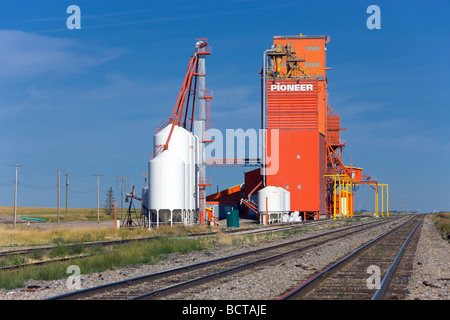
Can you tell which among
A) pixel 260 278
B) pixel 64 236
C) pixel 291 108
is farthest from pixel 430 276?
pixel 291 108

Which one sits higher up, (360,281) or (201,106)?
(201,106)

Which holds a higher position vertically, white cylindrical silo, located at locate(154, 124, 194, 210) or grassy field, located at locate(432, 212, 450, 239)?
white cylindrical silo, located at locate(154, 124, 194, 210)

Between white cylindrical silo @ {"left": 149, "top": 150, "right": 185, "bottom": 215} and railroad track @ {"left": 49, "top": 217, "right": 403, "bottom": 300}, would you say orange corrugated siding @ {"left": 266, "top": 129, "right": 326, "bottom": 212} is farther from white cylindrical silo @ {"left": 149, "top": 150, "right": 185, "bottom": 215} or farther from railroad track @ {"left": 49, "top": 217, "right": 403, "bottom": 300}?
railroad track @ {"left": 49, "top": 217, "right": 403, "bottom": 300}

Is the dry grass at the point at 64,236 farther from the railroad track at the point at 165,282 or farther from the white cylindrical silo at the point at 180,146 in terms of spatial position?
the railroad track at the point at 165,282

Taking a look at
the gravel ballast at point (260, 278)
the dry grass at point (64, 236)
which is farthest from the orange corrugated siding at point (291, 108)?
the gravel ballast at point (260, 278)

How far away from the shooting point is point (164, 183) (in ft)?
145

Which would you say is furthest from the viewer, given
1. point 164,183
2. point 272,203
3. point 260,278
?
point 272,203

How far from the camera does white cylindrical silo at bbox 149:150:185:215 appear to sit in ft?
145

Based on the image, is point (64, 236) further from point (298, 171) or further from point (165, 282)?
point (298, 171)

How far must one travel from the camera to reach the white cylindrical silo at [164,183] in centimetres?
4412

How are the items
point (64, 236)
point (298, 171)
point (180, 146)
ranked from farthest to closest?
point (298, 171)
point (180, 146)
point (64, 236)

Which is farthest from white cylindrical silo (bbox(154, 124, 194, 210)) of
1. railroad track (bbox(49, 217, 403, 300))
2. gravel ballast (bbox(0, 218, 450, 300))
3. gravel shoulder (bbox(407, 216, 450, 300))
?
railroad track (bbox(49, 217, 403, 300))
